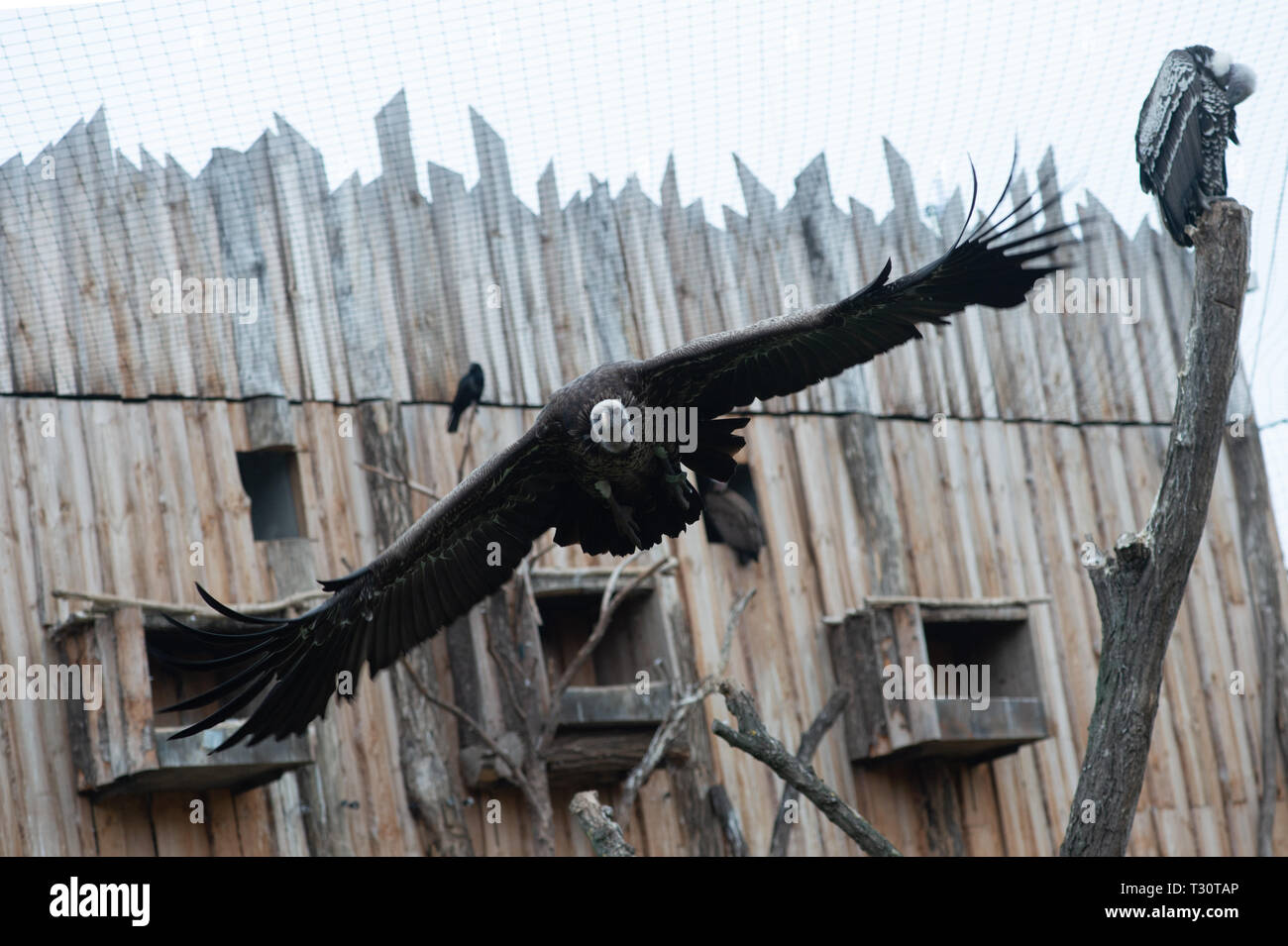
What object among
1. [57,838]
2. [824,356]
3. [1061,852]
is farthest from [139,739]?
[1061,852]

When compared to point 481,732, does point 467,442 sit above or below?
above

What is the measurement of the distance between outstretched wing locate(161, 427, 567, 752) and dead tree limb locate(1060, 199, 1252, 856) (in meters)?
2.02

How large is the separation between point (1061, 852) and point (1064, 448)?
534 cm

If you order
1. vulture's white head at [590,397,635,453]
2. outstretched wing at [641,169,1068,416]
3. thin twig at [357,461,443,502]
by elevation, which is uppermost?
thin twig at [357,461,443,502]

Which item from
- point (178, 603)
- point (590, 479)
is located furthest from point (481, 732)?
point (590, 479)

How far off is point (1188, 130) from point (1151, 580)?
2.05 metres

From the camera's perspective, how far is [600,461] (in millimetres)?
5688

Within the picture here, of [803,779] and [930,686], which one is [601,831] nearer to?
[803,779]

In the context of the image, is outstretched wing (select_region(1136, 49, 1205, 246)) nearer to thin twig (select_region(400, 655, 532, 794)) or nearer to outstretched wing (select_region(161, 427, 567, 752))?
outstretched wing (select_region(161, 427, 567, 752))

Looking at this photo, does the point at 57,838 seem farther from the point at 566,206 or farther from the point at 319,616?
the point at 566,206

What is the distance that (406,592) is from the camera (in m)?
6.28

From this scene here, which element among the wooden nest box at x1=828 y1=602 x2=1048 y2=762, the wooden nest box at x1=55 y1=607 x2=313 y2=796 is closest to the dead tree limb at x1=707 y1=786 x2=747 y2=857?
the wooden nest box at x1=828 y1=602 x2=1048 y2=762

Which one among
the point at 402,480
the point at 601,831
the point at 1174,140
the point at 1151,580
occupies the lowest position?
the point at 601,831

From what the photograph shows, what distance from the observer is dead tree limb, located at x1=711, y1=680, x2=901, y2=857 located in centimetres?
520
